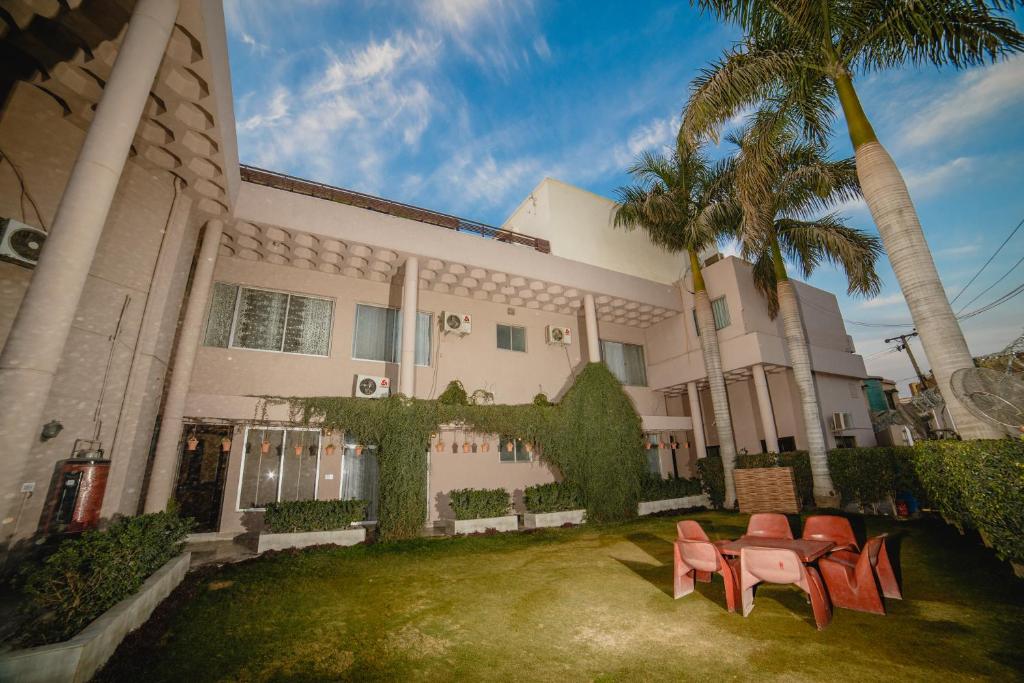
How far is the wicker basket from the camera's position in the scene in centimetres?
1120

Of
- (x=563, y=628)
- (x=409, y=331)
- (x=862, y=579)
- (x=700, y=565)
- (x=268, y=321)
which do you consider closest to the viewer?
(x=862, y=579)

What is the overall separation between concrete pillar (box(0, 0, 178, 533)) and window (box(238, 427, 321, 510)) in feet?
20.7

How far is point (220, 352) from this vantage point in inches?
424

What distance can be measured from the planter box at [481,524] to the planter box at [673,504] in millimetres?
4006

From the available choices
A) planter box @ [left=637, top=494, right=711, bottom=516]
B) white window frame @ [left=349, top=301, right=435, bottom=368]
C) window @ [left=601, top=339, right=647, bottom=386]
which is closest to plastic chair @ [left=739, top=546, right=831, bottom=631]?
planter box @ [left=637, top=494, right=711, bottom=516]

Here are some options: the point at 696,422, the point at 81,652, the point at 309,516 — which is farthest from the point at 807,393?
the point at 81,652

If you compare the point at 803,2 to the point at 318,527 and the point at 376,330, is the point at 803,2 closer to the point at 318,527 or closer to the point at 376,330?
the point at 376,330

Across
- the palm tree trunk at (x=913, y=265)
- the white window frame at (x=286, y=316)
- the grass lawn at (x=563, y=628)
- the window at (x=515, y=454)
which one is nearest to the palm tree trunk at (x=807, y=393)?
the grass lawn at (x=563, y=628)

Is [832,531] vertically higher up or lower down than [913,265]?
lower down

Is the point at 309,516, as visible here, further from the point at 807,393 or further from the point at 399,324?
the point at 807,393

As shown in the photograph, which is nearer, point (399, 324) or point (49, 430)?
point (49, 430)

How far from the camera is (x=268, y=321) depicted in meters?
11.6

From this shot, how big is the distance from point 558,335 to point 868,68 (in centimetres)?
1023

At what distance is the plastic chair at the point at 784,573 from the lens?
13.7 ft
